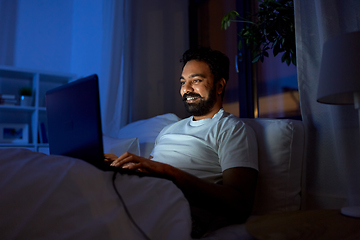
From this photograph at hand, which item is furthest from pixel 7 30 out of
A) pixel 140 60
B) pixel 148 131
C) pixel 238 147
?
pixel 238 147

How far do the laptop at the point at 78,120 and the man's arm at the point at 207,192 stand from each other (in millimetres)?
146

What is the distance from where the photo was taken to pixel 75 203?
2.05 feet

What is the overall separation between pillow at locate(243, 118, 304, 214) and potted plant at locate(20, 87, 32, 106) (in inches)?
97.7

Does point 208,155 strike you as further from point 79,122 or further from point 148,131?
point 148,131

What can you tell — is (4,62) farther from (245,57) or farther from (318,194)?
(318,194)

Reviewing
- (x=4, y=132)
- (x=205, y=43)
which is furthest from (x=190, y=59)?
(x=4, y=132)

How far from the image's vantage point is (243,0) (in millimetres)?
2197

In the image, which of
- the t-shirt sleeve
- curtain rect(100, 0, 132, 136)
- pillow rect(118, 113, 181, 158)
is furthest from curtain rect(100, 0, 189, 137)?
the t-shirt sleeve

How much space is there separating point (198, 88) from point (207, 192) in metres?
0.70

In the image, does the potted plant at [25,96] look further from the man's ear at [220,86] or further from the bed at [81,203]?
the bed at [81,203]

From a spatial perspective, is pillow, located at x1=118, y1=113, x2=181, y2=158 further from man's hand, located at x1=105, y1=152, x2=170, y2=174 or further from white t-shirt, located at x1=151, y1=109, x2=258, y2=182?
man's hand, located at x1=105, y1=152, x2=170, y2=174

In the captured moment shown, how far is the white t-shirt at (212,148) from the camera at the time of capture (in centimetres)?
110

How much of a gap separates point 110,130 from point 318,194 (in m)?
1.79

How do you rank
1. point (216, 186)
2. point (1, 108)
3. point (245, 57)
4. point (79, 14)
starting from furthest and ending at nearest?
point (79, 14), point (1, 108), point (245, 57), point (216, 186)
